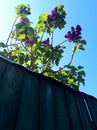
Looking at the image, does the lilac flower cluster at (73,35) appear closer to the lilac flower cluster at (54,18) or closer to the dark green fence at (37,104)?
the lilac flower cluster at (54,18)


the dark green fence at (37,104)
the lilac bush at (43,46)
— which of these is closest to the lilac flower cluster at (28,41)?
the lilac bush at (43,46)

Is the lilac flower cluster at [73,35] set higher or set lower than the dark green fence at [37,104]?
higher

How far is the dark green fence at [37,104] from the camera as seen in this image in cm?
245

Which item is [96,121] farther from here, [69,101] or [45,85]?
[45,85]

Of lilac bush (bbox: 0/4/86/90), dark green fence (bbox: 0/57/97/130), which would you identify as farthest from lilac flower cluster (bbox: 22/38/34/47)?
dark green fence (bbox: 0/57/97/130)

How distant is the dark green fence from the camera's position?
245cm

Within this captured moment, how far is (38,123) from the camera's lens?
2.58 meters

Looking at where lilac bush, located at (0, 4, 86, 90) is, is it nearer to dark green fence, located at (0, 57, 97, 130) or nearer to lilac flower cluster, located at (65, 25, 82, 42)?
lilac flower cluster, located at (65, 25, 82, 42)

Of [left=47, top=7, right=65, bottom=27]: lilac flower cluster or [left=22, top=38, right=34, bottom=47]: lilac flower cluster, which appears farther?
[left=47, top=7, right=65, bottom=27]: lilac flower cluster

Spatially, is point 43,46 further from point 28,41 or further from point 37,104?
point 37,104

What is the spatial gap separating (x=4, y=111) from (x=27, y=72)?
835mm

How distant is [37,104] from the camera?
2.77 metres

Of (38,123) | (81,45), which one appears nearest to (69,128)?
(38,123)

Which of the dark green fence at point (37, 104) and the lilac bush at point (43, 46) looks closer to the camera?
the dark green fence at point (37, 104)
